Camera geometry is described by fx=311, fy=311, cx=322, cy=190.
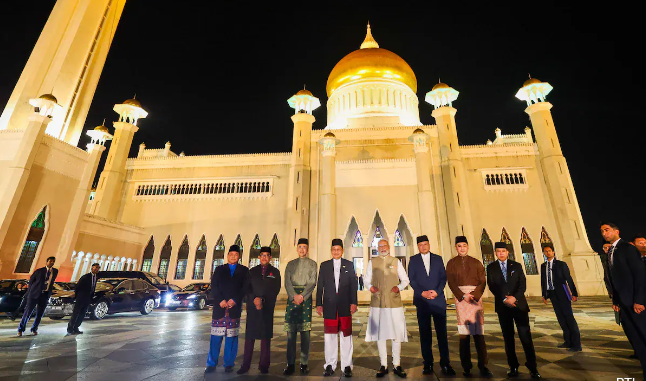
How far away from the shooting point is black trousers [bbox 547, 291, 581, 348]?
15.7 ft

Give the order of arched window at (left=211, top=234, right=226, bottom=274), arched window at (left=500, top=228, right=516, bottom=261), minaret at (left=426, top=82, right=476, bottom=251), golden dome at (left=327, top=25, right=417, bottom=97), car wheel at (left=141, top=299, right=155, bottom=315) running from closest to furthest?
car wheel at (left=141, top=299, right=155, bottom=315) < minaret at (left=426, top=82, right=476, bottom=251) < arched window at (left=500, top=228, right=516, bottom=261) < arched window at (left=211, top=234, right=226, bottom=274) < golden dome at (left=327, top=25, right=417, bottom=97)

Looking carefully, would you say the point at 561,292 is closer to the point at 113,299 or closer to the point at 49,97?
the point at 113,299

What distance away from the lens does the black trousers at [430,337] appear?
380 cm

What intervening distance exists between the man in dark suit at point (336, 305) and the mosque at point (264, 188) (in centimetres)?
1367

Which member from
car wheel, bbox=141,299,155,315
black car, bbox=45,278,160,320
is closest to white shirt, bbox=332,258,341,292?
black car, bbox=45,278,160,320

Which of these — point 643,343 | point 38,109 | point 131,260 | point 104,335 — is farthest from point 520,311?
point 131,260

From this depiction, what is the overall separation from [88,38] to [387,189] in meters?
19.2

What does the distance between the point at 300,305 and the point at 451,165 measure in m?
17.4

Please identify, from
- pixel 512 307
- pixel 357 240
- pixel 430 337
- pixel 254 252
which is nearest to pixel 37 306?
pixel 430 337

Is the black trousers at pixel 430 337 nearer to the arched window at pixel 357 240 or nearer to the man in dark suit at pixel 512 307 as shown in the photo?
the man in dark suit at pixel 512 307

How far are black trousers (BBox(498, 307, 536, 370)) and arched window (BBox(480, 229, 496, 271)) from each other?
1624 centimetres

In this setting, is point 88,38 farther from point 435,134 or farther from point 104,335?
point 435,134

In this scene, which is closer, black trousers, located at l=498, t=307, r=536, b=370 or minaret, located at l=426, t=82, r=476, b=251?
black trousers, located at l=498, t=307, r=536, b=370

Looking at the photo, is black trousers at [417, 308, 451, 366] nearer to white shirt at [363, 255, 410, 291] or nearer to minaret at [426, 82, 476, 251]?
white shirt at [363, 255, 410, 291]
